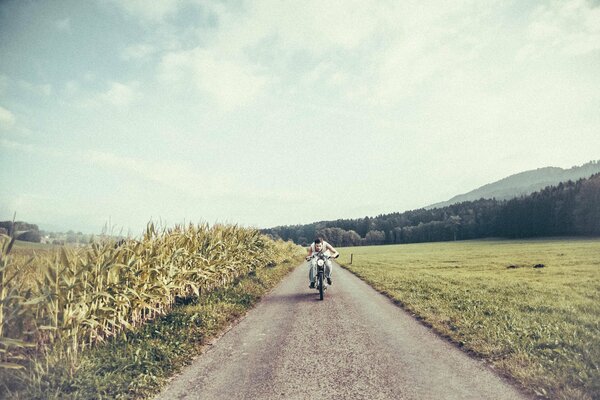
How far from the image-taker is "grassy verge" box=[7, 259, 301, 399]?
414 cm

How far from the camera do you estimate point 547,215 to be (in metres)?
84.0

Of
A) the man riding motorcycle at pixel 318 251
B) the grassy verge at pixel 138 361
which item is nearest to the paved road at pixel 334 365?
the grassy verge at pixel 138 361

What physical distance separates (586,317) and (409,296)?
4.83 metres

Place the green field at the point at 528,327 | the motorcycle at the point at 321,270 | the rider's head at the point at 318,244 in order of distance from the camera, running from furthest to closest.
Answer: the rider's head at the point at 318,244 → the motorcycle at the point at 321,270 → the green field at the point at 528,327

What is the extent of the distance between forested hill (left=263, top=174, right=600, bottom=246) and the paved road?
40.0 meters

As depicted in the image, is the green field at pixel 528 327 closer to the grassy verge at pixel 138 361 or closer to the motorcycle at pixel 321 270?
the motorcycle at pixel 321 270

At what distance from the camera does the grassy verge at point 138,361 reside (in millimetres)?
4141

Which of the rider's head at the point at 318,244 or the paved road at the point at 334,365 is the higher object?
the rider's head at the point at 318,244

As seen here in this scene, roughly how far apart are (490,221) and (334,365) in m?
115

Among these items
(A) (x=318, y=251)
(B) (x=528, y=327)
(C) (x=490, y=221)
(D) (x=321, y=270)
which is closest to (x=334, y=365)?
(B) (x=528, y=327)

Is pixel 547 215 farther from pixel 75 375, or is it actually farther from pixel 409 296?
pixel 75 375

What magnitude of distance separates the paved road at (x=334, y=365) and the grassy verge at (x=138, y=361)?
323mm

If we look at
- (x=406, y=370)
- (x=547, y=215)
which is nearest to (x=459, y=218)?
(x=547, y=215)

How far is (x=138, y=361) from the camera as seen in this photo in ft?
16.2
